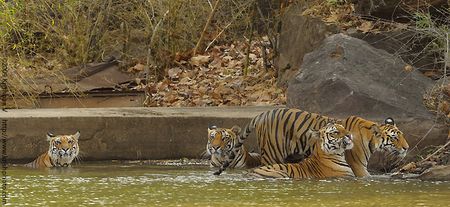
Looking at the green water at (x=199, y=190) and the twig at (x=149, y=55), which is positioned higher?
the twig at (x=149, y=55)

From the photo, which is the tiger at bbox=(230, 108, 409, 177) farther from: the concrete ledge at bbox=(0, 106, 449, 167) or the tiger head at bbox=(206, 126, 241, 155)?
the concrete ledge at bbox=(0, 106, 449, 167)

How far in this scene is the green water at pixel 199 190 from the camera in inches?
338

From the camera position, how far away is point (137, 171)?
11.5m

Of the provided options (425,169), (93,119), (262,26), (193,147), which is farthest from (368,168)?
(262,26)

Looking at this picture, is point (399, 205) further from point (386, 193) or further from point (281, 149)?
point (281, 149)

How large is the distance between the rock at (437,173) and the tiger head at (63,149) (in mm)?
3876

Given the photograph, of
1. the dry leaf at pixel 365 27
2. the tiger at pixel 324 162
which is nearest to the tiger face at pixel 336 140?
the tiger at pixel 324 162

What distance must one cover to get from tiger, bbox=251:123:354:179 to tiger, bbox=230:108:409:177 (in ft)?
0.81

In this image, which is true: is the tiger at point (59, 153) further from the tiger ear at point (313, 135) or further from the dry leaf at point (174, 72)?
the dry leaf at point (174, 72)

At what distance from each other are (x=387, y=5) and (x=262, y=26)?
4602mm

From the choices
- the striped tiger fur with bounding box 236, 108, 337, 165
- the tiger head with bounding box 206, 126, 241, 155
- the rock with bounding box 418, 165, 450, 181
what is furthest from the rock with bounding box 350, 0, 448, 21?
the rock with bounding box 418, 165, 450, 181

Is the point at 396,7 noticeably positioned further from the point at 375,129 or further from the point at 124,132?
the point at 124,132

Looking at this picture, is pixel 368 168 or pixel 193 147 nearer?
pixel 368 168

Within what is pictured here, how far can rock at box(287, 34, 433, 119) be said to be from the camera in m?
12.1
